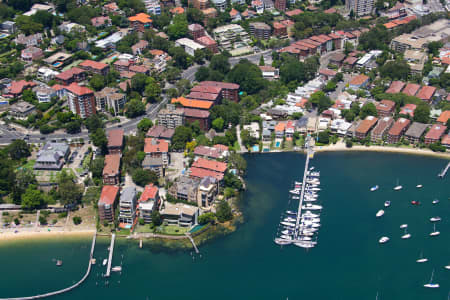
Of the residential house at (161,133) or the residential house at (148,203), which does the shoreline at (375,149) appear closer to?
the residential house at (161,133)

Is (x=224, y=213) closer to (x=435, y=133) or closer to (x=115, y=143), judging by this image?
(x=115, y=143)

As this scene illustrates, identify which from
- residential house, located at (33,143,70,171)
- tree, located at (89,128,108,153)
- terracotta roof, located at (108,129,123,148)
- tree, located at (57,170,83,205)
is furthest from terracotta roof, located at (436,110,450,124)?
residential house, located at (33,143,70,171)

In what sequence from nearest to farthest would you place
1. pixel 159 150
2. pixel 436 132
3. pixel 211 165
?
pixel 211 165 < pixel 159 150 < pixel 436 132

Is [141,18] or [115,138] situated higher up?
[141,18]

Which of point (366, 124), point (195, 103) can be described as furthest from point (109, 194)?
point (366, 124)

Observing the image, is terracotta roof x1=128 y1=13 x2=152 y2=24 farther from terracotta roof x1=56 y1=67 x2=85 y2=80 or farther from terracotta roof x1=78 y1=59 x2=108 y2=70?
terracotta roof x1=56 y1=67 x2=85 y2=80

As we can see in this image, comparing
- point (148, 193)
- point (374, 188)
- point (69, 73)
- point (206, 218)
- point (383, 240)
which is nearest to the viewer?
point (383, 240)
